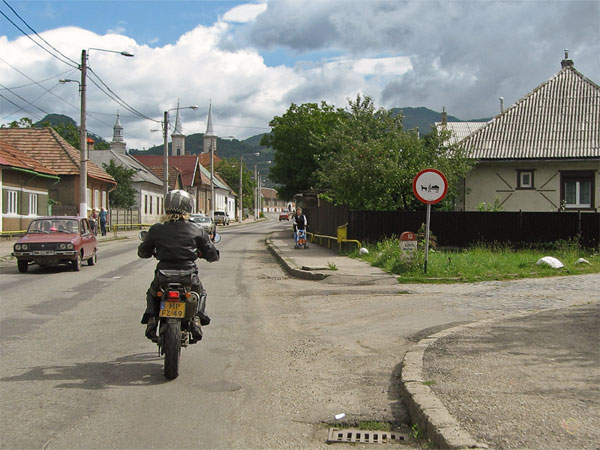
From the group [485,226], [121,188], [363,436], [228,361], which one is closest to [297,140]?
[121,188]

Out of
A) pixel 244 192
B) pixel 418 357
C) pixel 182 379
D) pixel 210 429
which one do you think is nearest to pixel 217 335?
pixel 182 379

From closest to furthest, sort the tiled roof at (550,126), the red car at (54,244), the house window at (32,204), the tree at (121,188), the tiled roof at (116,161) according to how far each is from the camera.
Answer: the red car at (54,244) < the tiled roof at (550,126) < the house window at (32,204) < the tree at (121,188) < the tiled roof at (116,161)

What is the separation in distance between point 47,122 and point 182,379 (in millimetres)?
73294

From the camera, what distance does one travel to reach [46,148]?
42.5 meters

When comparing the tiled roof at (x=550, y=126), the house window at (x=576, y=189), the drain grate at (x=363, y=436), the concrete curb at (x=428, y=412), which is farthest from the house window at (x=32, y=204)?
the drain grate at (x=363, y=436)

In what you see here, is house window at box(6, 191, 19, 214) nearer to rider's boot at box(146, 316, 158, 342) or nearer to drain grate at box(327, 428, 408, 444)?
rider's boot at box(146, 316, 158, 342)

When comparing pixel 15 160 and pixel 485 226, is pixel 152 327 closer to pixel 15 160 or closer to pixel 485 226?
pixel 485 226

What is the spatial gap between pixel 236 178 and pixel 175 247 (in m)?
116

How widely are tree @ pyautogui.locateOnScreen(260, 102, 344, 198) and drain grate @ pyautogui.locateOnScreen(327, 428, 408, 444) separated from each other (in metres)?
45.3

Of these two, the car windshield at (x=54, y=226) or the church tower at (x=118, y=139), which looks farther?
the church tower at (x=118, y=139)

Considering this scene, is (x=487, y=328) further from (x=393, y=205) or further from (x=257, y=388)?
(x=393, y=205)

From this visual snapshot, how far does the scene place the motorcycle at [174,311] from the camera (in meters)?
6.04

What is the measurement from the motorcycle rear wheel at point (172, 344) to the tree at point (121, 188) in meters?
51.8

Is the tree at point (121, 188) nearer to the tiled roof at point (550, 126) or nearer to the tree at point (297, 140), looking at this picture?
the tree at point (297, 140)
